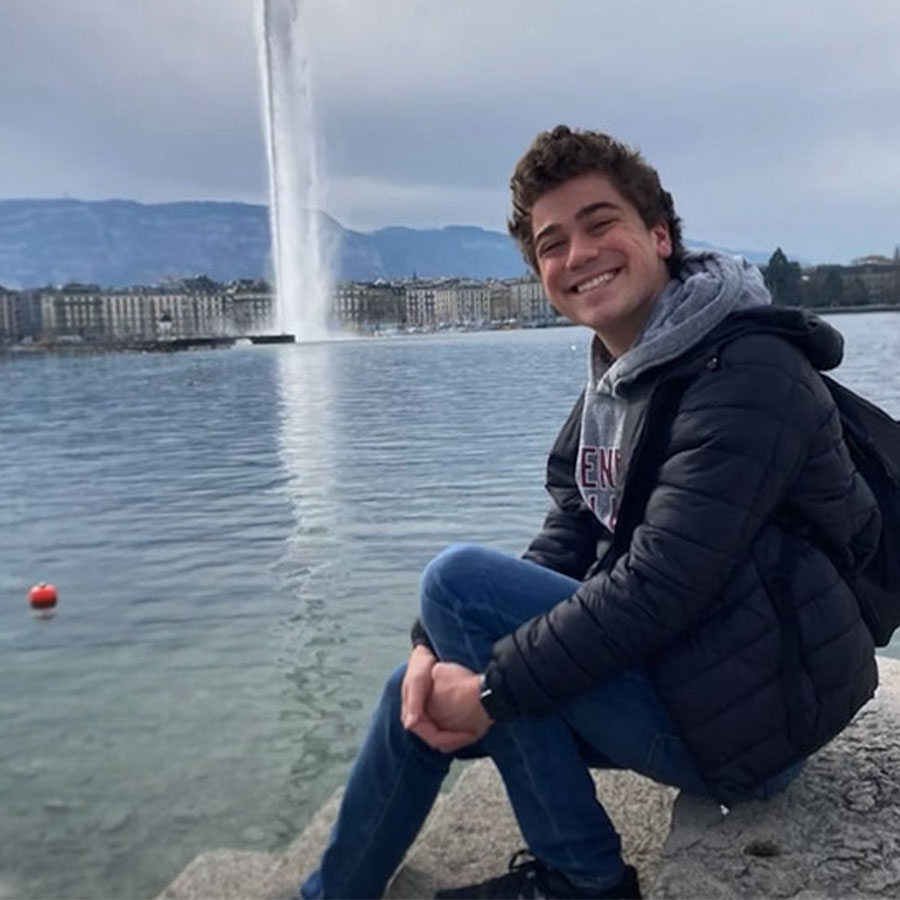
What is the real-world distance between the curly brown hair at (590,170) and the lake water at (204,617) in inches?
80.7

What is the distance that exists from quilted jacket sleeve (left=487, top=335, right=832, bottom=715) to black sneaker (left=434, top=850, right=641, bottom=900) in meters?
0.36

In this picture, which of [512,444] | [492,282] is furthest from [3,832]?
[492,282]

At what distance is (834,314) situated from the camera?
374 ft

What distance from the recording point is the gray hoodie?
210cm

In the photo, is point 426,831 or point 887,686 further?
point 887,686

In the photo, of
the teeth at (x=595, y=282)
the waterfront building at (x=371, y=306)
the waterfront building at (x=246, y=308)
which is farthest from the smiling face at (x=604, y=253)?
the waterfront building at (x=246, y=308)

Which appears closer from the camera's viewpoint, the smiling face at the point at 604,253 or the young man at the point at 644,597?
the young man at the point at 644,597

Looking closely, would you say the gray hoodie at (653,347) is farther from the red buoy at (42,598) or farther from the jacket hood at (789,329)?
the red buoy at (42,598)

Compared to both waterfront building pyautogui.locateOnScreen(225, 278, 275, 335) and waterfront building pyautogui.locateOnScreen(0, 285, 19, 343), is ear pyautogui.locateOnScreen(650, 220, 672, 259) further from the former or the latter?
waterfront building pyautogui.locateOnScreen(0, 285, 19, 343)

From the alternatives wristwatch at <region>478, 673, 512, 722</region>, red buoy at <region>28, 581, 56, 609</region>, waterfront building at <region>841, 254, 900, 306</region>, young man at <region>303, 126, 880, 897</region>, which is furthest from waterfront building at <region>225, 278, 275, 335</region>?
wristwatch at <region>478, 673, 512, 722</region>

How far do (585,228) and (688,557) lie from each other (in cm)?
74

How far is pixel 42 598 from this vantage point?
646 centimetres

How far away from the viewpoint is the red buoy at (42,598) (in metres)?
6.41

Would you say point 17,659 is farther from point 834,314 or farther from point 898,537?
point 834,314
